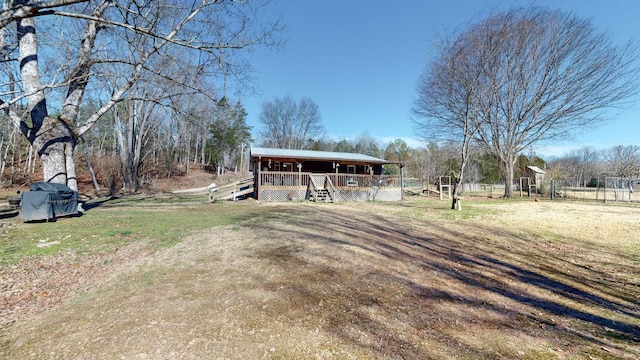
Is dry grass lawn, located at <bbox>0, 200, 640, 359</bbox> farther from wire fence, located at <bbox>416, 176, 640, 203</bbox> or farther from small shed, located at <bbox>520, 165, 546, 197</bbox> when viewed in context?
small shed, located at <bbox>520, 165, 546, 197</bbox>

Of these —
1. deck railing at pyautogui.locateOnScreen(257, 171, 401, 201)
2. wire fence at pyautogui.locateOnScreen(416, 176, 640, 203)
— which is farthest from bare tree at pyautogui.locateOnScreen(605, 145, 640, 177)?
deck railing at pyautogui.locateOnScreen(257, 171, 401, 201)

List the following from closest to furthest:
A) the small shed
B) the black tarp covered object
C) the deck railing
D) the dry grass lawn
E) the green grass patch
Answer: the dry grass lawn, the green grass patch, the black tarp covered object, the deck railing, the small shed

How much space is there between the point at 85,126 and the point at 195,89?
4.02m

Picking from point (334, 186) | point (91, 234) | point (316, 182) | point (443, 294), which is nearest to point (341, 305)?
point (443, 294)

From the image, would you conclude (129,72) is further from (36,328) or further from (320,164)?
(320,164)

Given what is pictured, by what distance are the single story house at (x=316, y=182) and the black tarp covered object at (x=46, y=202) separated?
9.38m

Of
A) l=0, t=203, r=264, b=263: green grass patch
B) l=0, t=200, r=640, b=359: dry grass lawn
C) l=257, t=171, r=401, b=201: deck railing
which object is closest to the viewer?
l=0, t=200, r=640, b=359: dry grass lawn

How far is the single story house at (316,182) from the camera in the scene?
16797 mm

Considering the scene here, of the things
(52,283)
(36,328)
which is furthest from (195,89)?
(36,328)

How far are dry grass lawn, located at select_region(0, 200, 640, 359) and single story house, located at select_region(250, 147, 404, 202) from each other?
34.5 feet

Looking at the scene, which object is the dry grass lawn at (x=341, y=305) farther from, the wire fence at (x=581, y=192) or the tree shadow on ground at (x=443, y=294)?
the wire fence at (x=581, y=192)

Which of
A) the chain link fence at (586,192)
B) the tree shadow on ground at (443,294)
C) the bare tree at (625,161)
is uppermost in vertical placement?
the bare tree at (625,161)

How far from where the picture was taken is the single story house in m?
16.8

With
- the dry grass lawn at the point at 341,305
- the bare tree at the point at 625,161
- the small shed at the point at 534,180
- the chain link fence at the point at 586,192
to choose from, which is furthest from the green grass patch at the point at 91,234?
the bare tree at the point at 625,161
